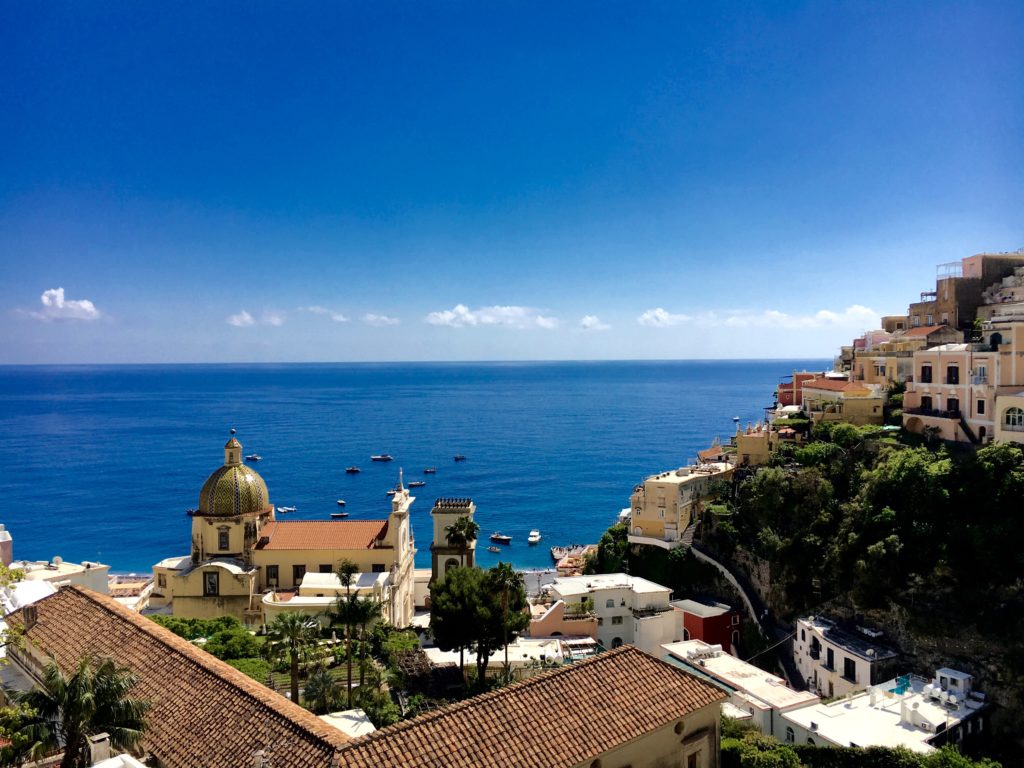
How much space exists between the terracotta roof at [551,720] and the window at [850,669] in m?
23.4

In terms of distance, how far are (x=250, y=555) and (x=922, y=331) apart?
64.6 metres

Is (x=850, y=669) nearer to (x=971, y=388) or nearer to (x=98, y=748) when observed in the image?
(x=971, y=388)

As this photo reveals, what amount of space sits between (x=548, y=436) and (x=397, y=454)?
38487mm

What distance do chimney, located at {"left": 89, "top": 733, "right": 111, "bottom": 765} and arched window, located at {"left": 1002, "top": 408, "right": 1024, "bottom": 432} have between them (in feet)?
174

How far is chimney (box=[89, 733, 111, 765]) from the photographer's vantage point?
17.1m

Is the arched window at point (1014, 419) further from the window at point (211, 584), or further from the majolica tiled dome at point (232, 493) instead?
the window at point (211, 584)

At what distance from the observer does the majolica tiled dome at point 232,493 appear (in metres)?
46.8

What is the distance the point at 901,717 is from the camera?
32312 mm

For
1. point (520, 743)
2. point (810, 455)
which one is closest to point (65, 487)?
point (810, 455)

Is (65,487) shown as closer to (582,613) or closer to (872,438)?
(582,613)

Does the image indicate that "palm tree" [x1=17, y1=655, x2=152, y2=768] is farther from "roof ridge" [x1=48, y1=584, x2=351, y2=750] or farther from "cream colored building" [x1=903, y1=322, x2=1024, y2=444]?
"cream colored building" [x1=903, y1=322, x2=1024, y2=444]

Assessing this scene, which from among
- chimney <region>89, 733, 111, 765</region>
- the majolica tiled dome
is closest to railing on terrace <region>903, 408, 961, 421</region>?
the majolica tiled dome

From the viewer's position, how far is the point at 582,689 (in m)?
19.4

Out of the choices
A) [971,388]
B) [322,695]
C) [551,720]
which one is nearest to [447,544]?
[322,695]
